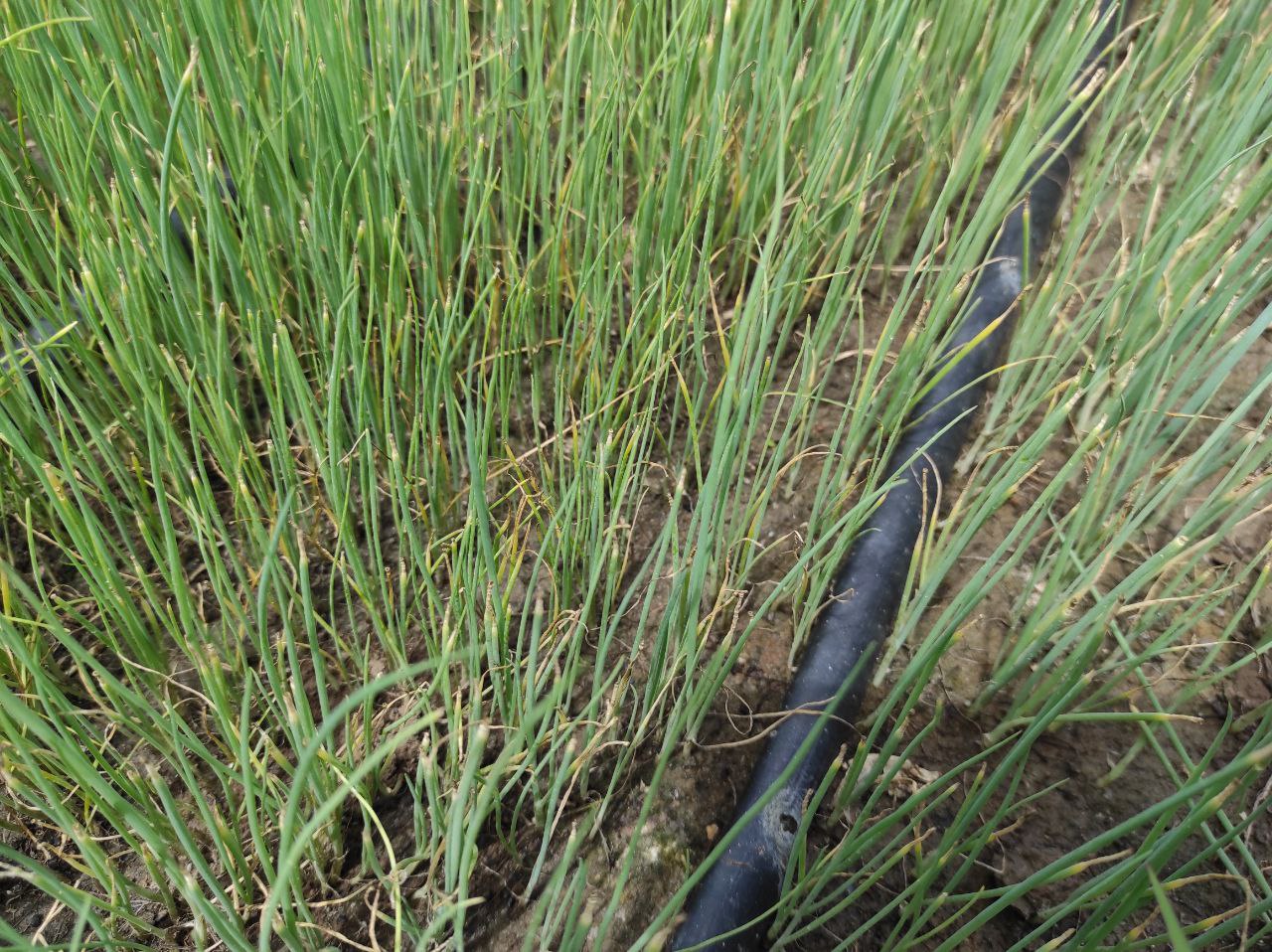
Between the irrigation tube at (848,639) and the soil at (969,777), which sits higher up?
the irrigation tube at (848,639)

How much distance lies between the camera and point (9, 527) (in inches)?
43.6

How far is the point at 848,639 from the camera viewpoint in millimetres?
1065

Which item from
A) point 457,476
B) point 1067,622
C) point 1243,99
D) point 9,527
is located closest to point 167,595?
point 9,527

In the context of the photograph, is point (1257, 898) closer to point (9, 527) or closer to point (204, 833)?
point (204, 833)

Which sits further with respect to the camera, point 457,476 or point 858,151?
point 858,151

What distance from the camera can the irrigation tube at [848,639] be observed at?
846mm

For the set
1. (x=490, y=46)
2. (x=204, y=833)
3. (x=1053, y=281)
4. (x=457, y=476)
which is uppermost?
(x=490, y=46)

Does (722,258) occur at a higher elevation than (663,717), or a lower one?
higher

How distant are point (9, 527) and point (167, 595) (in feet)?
0.85

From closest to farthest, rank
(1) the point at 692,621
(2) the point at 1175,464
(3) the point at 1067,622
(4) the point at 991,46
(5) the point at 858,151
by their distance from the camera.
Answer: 1. (1) the point at 692,621
2. (2) the point at 1175,464
3. (3) the point at 1067,622
4. (5) the point at 858,151
5. (4) the point at 991,46

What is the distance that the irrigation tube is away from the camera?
2.77 ft

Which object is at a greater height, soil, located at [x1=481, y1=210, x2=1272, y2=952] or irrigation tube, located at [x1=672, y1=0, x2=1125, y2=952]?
irrigation tube, located at [x1=672, y1=0, x2=1125, y2=952]

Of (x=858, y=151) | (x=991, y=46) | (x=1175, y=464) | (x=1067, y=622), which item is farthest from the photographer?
(x=991, y=46)

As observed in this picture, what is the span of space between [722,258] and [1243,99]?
76 cm
